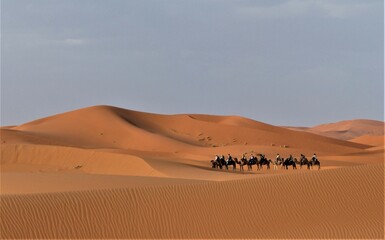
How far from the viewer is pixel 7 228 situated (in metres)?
15.1

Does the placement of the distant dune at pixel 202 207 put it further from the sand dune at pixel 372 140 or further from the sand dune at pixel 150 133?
the sand dune at pixel 372 140

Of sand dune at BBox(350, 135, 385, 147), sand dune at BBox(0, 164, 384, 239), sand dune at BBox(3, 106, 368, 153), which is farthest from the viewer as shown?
sand dune at BBox(350, 135, 385, 147)

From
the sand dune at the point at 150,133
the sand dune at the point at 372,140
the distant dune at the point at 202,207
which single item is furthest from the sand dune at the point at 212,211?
the sand dune at the point at 372,140

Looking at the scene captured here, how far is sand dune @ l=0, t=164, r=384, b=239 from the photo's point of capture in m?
15.8

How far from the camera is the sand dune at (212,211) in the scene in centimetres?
1584

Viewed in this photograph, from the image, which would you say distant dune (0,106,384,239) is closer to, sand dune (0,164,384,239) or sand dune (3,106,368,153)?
sand dune (0,164,384,239)

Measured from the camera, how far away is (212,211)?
686 inches

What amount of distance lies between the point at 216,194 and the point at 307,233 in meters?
3.33

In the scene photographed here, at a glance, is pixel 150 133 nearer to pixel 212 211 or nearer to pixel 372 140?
pixel 372 140

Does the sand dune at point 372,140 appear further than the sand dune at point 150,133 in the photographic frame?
Yes

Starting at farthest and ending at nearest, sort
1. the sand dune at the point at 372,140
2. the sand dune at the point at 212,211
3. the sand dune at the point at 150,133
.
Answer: the sand dune at the point at 372,140 < the sand dune at the point at 150,133 < the sand dune at the point at 212,211

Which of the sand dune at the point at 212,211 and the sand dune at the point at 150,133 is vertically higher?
the sand dune at the point at 150,133

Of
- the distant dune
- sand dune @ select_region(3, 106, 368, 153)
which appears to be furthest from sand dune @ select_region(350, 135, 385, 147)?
the distant dune

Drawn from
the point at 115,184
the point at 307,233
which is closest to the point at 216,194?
the point at 307,233
